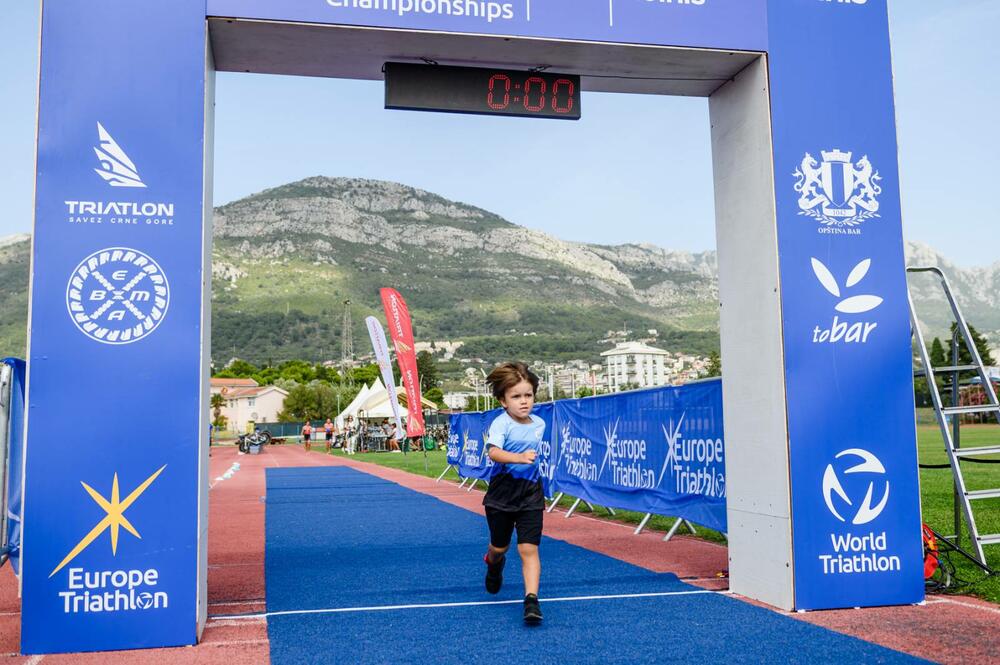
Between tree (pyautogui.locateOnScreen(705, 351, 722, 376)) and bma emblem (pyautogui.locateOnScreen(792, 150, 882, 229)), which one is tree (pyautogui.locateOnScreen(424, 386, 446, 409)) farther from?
bma emblem (pyautogui.locateOnScreen(792, 150, 882, 229))

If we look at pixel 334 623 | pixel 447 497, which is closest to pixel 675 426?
pixel 334 623

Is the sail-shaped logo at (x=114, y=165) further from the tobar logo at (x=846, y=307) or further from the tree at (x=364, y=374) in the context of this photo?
the tree at (x=364, y=374)

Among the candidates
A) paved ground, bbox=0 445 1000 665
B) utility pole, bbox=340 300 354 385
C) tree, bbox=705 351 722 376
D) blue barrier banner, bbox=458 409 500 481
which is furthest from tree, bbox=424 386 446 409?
paved ground, bbox=0 445 1000 665

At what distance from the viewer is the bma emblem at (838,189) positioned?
6734mm

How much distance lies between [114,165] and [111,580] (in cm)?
264

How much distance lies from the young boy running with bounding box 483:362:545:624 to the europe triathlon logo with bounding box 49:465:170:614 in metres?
2.26

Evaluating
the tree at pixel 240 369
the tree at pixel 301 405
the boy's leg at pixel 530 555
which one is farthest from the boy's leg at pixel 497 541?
the tree at pixel 240 369

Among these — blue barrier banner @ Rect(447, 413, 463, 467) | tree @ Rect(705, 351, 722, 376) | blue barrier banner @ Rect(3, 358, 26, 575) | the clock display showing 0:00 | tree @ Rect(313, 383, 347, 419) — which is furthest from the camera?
tree @ Rect(705, 351, 722, 376)

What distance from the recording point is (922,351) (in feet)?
23.6

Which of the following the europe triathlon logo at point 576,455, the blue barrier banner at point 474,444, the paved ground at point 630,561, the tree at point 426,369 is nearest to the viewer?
the paved ground at point 630,561

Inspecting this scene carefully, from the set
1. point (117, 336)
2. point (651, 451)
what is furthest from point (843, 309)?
point (117, 336)

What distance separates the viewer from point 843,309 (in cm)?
668

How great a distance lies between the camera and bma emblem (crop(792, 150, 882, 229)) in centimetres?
673

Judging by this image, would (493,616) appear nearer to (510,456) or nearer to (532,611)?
(532,611)
